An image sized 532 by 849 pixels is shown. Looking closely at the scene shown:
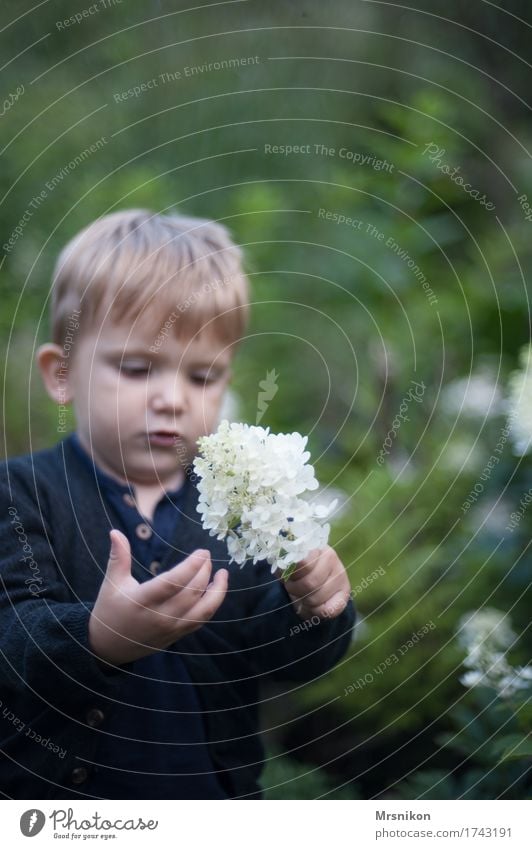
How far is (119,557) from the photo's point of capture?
886mm

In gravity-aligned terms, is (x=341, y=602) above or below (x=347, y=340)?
below

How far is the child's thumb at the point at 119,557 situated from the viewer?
881 mm

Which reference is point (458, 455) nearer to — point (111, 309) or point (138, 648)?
point (111, 309)

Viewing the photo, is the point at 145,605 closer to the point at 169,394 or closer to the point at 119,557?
the point at 119,557

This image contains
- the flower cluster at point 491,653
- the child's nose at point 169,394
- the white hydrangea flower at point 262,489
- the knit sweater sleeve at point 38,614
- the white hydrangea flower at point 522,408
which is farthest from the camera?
the white hydrangea flower at point 522,408

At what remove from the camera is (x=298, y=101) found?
1.98m

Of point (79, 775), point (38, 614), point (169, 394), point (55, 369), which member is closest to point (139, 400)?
point (169, 394)

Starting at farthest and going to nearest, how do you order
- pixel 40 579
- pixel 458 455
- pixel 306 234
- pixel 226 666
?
1. pixel 306 234
2. pixel 458 455
3. pixel 226 666
4. pixel 40 579

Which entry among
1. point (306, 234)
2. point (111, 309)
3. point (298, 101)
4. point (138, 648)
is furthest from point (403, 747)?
point (298, 101)

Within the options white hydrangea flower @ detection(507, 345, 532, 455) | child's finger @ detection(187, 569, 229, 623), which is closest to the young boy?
child's finger @ detection(187, 569, 229, 623)

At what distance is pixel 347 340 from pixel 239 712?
3.32 ft

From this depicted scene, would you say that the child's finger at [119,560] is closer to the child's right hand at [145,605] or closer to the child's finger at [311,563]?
the child's right hand at [145,605]

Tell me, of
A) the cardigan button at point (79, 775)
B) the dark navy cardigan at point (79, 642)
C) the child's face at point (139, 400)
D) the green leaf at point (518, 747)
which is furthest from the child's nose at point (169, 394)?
the green leaf at point (518, 747)

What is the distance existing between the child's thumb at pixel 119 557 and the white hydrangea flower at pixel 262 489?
0.08 meters
